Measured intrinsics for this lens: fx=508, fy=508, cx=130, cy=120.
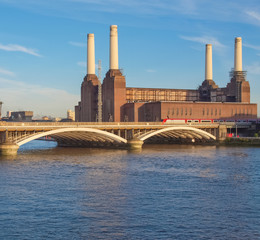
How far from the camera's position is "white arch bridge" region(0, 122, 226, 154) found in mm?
79438

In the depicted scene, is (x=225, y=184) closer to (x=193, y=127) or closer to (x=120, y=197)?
(x=120, y=197)

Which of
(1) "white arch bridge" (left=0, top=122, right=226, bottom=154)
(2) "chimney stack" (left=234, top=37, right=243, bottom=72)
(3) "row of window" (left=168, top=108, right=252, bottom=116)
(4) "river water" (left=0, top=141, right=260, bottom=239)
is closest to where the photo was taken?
(4) "river water" (left=0, top=141, right=260, bottom=239)

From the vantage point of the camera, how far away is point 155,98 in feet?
537

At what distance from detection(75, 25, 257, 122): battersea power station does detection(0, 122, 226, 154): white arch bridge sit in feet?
57.1

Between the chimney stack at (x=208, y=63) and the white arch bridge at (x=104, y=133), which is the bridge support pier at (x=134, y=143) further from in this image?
the chimney stack at (x=208, y=63)

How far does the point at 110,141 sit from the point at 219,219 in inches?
2590

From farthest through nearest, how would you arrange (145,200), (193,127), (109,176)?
(193,127) < (109,176) < (145,200)

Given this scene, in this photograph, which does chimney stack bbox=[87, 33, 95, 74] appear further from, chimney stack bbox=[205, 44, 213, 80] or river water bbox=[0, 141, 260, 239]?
river water bbox=[0, 141, 260, 239]

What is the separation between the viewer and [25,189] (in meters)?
47.8

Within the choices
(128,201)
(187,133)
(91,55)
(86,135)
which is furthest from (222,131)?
(128,201)

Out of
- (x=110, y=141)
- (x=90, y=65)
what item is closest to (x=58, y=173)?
(x=110, y=141)

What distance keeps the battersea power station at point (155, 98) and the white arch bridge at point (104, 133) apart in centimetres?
1740

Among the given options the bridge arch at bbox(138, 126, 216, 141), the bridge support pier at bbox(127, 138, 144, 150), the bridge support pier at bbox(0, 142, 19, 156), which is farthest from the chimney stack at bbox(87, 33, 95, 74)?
the bridge support pier at bbox(0, 142, 19, 156)

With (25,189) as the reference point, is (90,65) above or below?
above
